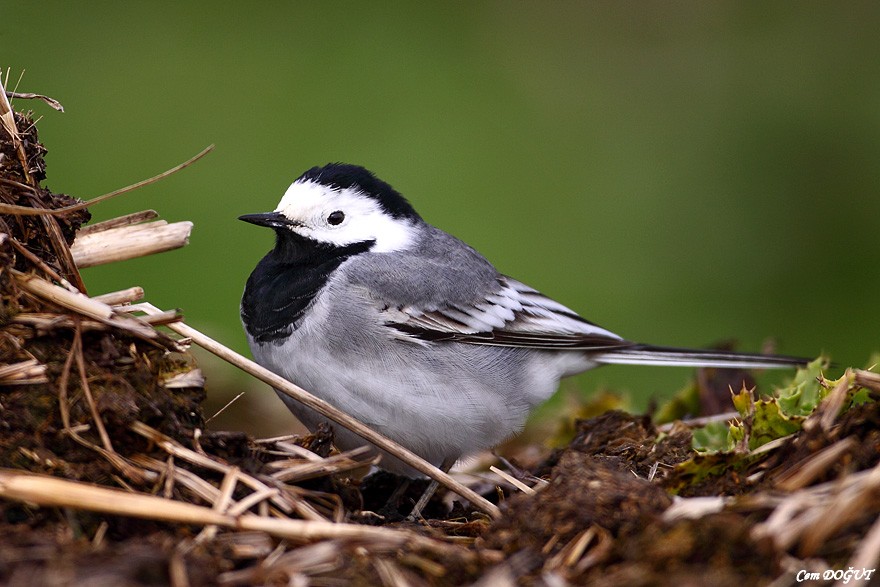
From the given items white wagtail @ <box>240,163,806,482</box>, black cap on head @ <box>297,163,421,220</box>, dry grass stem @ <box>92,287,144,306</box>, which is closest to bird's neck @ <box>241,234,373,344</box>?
white wagtail @ <box>240,163,806,482</box>

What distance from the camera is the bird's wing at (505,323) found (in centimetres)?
449

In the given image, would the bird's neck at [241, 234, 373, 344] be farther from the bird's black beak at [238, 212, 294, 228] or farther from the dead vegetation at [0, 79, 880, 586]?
the dead vegetation at [0, 79, 880, 586]

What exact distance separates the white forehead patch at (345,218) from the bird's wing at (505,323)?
54 centimetres

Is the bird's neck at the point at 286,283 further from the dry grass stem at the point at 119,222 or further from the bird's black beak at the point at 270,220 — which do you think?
the dry grass stem at the point at 119,222

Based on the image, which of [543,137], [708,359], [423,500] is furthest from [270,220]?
[543,137]

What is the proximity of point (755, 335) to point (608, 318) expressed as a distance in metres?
1.44

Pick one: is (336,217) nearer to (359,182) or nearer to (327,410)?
(359,182)

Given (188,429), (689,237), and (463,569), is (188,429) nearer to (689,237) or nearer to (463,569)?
(463,569)

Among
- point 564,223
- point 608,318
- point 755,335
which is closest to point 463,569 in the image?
point 608,318

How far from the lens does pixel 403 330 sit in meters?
4.41

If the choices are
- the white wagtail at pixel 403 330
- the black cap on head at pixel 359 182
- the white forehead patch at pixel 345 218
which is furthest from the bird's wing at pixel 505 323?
the black cap on head at pixel 359 182

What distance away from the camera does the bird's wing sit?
4.49 meters

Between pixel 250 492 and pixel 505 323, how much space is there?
6.91 feet

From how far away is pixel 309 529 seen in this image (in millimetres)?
2682
